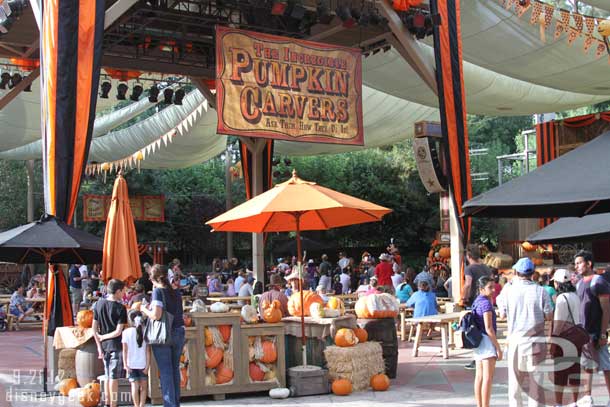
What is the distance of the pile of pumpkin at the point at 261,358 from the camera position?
8.11 meters

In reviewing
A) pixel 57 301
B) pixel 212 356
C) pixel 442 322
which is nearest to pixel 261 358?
pixel 212 356

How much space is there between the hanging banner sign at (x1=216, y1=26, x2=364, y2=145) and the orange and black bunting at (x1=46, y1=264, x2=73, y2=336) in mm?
3258

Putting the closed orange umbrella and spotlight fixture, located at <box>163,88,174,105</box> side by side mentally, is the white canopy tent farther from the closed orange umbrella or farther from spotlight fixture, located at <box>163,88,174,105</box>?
the closed orange umbrella

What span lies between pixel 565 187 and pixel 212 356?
4300 mm

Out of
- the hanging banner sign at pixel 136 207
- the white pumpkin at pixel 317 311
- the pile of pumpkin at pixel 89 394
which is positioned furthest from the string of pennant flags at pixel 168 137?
the pile of pumpkin at pixel 89 394

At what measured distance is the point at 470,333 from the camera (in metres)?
6.52

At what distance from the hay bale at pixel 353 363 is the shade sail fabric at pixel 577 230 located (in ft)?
6.73

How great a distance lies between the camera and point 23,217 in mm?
32156

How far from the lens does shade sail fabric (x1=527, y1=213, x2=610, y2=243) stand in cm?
695

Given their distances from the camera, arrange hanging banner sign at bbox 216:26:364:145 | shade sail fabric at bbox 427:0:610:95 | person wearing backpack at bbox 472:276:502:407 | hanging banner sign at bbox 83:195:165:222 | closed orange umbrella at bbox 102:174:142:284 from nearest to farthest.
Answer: person wearing backpack at bbox 472:276:502:407 → closed orange umbrella at bbox 102:174:142:284 → hanging banner sign at bbox 216:26:364:145 → shade sail fabric at bbox 427:0:610:95 → hanging banner sign at bbox 83:195:165:222

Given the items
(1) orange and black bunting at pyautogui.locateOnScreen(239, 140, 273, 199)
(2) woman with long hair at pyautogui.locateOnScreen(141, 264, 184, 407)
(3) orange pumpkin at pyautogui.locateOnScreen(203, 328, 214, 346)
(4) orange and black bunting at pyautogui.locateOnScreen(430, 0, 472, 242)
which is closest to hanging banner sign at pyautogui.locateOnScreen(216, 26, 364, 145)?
(4) orange and black bunting at pyautogui.locateOnScreen(430, 0, 472, 242)

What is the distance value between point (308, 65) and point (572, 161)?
809cm

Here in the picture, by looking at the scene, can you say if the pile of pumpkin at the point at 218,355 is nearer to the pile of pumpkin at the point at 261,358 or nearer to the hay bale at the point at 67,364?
the pile of pumpkin at the point at 261,358

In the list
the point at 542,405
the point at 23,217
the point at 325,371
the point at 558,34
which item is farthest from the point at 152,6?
the point at 23,217
